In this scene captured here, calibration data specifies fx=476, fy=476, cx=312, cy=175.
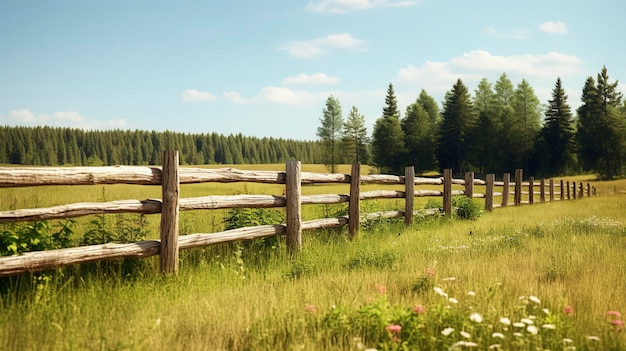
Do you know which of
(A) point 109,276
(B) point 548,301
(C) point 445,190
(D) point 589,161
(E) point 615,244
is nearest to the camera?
(B) point 548,301

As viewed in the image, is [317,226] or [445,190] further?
[445,190]

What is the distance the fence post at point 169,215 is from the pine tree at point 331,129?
58.1 m

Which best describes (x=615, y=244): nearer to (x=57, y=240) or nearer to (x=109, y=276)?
(x=109, y=276)

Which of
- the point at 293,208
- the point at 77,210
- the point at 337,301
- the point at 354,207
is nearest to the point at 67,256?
the point at 77,210

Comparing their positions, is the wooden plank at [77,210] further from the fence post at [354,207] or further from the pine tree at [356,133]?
the pine tree at [356,133]

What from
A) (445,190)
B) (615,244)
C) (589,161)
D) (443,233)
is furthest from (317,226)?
(589,161)

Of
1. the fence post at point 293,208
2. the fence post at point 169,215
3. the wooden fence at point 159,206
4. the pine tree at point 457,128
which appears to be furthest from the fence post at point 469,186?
the pine tree at point 457,128

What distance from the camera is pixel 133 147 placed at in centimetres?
14688

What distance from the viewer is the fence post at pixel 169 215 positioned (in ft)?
20.0

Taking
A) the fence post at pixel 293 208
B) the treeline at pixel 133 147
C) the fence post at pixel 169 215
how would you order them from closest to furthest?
the fence post at pixel 169 215 < the fence post at pixel 293 208 < the treeline at pixel 133 147

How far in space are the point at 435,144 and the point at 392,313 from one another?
60.6 metres

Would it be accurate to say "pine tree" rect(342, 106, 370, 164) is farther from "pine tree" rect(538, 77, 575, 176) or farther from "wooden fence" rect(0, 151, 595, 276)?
"wooden fence" rect(0, 151, 595, 276)

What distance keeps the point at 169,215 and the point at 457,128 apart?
178 feet

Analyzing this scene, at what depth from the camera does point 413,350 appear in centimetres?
346
